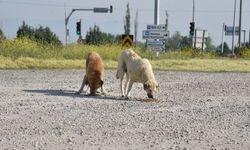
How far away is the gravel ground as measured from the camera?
32.8 ft

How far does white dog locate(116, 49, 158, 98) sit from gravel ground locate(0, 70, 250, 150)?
42 centimetres

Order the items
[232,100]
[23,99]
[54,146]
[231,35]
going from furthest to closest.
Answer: [231,35], [232,100], [23,99], [54,146]

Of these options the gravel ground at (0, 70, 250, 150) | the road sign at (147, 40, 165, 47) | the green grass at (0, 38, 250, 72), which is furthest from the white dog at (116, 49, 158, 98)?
the road sign at (147, 40, 165, 47)

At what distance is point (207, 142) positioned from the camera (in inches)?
402

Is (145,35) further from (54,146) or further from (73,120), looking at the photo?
(54,146)

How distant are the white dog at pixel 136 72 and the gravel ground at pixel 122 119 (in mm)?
416

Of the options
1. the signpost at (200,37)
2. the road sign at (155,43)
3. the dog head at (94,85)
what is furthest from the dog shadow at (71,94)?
the signpost at (200,37)

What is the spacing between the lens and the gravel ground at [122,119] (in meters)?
10.0

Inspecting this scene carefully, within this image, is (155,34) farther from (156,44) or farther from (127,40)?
(127,40)

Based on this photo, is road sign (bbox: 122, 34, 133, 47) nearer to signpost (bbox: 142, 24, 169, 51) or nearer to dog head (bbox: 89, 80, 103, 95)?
signpost (bbox: 142, 24, 169, 51)

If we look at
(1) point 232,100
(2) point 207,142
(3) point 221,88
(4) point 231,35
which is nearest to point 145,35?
(3) point 221,88

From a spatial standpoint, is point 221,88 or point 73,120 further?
point 221,88

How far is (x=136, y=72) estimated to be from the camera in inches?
684

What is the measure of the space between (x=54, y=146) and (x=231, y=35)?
6306cm
